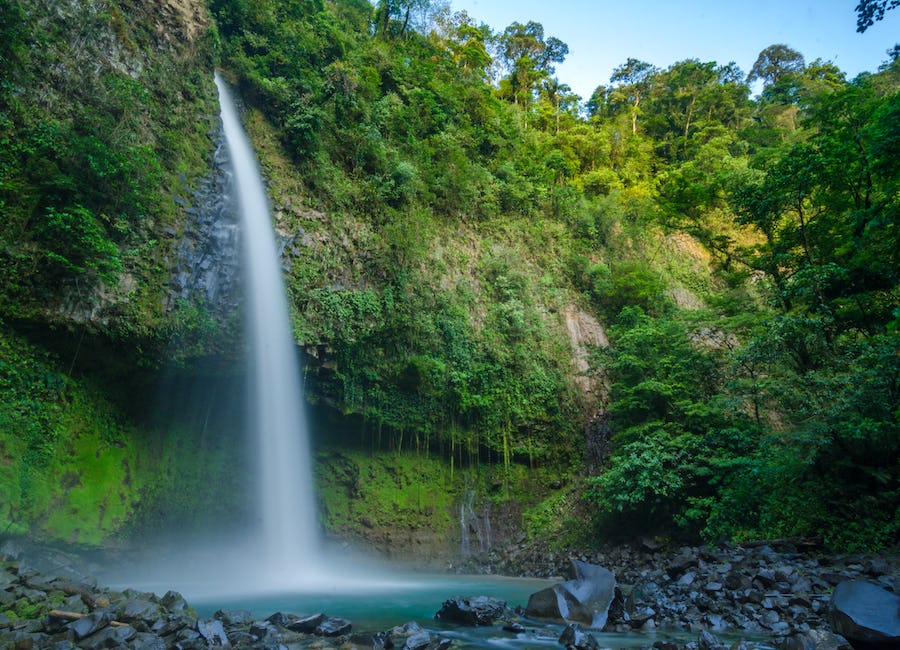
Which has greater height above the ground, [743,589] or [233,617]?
[743,589]

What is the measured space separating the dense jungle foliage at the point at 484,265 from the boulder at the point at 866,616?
10.7ft

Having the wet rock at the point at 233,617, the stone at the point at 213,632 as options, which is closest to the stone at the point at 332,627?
the wet rock at the point at 233,617

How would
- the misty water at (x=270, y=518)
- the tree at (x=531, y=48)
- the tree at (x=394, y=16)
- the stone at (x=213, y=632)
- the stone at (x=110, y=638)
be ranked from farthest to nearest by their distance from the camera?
the tree at (x=531, y=48), the tree at (x=394, y=16), the misty water at (x=270, y=518), the stone at (x=213, y=632), the stone at (x=110, y=638)

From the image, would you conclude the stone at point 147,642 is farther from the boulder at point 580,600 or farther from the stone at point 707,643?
the stone at point 707,643

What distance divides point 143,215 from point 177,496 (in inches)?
270

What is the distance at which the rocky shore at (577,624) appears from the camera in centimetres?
460

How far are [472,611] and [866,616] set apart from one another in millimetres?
4301

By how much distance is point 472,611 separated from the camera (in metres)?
6.52

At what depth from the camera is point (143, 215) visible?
1058cm

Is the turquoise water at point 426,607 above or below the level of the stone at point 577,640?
below

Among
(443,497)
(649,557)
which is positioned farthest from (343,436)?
(649,557)

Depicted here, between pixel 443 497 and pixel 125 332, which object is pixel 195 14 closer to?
pixel 125 332

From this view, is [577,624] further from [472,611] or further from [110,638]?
[110,638]

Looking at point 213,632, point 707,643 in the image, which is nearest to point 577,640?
point 707,643
